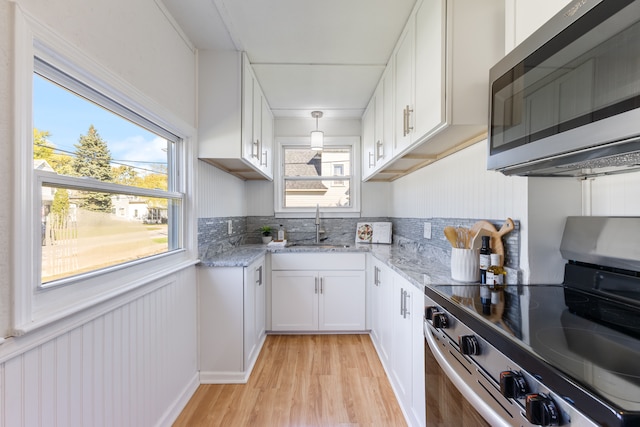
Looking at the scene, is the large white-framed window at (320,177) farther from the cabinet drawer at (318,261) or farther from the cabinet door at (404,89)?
the cabinet door at (404,89)

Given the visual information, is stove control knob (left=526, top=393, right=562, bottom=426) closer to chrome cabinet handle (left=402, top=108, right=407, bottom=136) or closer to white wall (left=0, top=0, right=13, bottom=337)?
white wall (left=0, top=0, right=13, bottom=337)

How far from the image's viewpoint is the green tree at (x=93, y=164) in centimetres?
108

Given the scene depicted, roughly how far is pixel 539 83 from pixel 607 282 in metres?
0.74

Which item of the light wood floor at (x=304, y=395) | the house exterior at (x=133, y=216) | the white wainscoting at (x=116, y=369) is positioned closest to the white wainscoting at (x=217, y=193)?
the house exterior at (x=133, y=216)

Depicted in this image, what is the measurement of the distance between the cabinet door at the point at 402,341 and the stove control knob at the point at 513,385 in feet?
2.80

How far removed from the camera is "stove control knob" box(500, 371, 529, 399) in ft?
1.94

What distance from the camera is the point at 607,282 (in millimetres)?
968

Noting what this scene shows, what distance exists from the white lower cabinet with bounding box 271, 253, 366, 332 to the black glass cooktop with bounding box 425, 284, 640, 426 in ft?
5.56

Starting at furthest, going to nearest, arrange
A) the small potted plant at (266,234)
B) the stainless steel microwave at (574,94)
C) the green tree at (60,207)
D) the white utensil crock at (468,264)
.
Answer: the small potted plant at (266,234) < the white utensil crock at (468,264) < the green tree at (60,207) < the stainless steel microwave at (574,94)

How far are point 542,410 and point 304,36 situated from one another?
Answer: 2060 mm

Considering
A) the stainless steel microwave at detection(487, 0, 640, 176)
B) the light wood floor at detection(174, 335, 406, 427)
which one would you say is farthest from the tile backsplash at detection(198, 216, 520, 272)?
the light wood floor at detection(174, 335, 406, 427)

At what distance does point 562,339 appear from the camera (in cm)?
68

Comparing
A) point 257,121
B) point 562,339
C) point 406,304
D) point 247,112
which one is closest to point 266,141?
point 257,121

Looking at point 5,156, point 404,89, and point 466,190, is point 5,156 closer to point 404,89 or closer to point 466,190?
point 404,89
